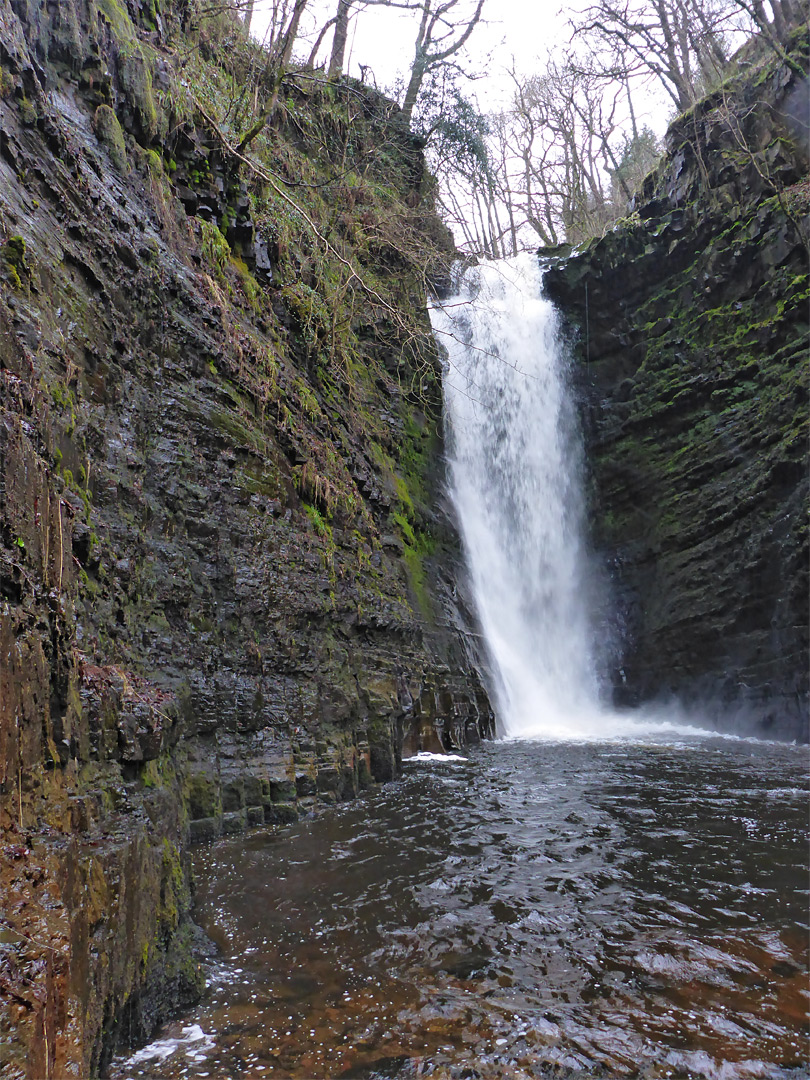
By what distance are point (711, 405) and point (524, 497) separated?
4.00 meters


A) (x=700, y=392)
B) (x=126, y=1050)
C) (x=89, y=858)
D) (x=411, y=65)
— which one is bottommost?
(x=126, y=1050)

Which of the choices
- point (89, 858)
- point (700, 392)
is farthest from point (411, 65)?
point (89, 858)

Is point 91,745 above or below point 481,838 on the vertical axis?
above

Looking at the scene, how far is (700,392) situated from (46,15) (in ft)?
37.2

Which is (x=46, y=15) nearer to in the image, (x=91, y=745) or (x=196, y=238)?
(x=196, y=238)

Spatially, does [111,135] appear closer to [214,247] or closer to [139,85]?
[139,85]

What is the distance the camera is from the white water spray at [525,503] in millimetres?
11969

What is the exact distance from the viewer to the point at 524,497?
13.6 metres

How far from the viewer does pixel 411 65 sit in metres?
15.6

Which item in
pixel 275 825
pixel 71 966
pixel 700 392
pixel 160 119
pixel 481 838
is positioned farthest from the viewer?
pixel 700 392

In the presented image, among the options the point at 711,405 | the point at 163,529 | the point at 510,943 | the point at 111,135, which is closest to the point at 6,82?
the point at 111,135

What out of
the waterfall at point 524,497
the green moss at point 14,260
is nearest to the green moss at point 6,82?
the green moss at point 14,260

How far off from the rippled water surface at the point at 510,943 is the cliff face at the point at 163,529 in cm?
47

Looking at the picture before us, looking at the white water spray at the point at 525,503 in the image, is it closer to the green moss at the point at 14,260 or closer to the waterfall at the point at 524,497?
the waterfall at the point at 524,497
